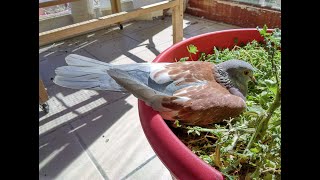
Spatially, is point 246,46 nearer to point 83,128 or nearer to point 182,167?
point 182,167

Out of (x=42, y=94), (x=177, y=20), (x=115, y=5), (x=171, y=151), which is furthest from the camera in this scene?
(x=115, y=5)

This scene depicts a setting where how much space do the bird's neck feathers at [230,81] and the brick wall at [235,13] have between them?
147 centimetres

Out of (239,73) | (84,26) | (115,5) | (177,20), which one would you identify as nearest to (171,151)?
(239,73)

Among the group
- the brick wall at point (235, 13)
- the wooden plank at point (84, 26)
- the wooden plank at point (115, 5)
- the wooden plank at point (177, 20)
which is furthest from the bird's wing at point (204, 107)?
the wooden plank at point (115, 5)

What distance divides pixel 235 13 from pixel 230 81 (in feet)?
5.81

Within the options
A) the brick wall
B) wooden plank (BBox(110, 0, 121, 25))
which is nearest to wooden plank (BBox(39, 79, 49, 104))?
wooden plank (BBox(110, 0, 121, 25))

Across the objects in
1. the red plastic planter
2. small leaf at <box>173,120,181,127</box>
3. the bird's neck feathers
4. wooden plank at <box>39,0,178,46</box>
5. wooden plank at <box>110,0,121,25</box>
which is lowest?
small leaf at <box>173,120,181,127</box>

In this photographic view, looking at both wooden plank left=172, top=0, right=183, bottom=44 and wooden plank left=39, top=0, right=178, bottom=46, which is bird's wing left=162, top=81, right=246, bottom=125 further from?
wooden plank left=172, top=0, right=183, bottom=44

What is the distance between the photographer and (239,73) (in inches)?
30.1

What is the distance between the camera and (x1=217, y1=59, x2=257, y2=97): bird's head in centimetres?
76

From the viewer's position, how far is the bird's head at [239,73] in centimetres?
76

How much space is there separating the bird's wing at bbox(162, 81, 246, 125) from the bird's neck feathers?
0.33 ft

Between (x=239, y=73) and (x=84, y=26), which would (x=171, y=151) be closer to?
(x=239, y=73)
